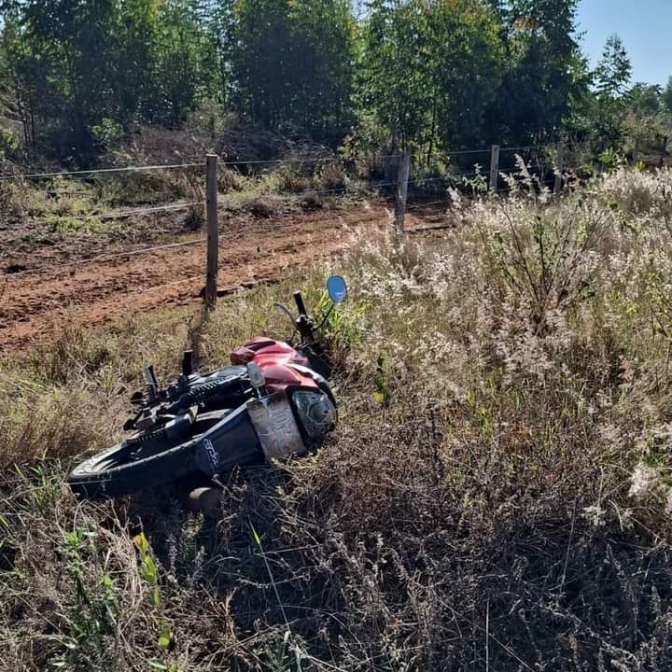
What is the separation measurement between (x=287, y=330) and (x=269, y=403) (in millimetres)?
1599

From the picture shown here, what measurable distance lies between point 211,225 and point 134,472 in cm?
324

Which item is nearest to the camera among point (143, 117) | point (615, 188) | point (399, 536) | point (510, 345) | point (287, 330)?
point (399, 536)

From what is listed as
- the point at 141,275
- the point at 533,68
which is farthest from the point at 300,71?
the point at 141,275

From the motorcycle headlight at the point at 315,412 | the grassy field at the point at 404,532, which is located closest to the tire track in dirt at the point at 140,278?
the grassy field at the point at 404,532

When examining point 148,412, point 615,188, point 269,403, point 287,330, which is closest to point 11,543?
point 148,412

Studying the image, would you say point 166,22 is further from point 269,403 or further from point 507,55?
point 269,403

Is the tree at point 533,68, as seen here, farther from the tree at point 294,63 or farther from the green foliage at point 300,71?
the tree at point 294,63

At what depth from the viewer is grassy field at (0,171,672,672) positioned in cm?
220

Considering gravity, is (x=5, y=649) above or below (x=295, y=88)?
below

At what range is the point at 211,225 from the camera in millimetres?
5480

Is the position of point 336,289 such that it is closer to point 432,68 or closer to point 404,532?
point 404,532

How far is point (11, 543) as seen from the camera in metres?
2.54

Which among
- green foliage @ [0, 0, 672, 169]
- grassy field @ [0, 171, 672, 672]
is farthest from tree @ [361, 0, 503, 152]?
grassy field @ [0, 171, 672, 672]

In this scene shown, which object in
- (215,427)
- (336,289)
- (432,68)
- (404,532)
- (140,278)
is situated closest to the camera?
(404,532)
